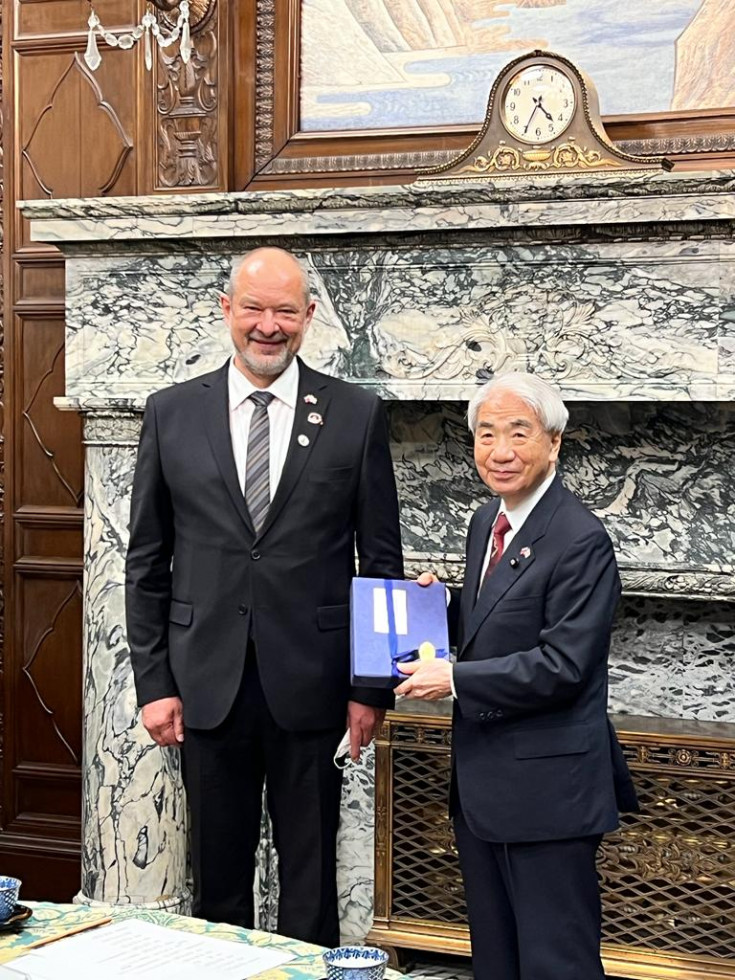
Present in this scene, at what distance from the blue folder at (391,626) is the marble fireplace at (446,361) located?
0.91 meters

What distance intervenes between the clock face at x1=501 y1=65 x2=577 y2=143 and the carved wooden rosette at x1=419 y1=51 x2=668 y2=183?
12mm

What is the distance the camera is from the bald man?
2.71 m

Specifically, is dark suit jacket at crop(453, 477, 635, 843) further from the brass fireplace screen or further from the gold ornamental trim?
the gold ornamental trim

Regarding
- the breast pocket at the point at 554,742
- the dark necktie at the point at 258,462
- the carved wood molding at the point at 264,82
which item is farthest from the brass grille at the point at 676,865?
the carved wood molding at the point at 264,82

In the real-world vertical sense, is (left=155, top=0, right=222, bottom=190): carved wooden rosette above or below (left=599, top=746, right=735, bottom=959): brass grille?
above

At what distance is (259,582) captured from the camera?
270 cm

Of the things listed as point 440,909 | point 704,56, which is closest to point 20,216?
point 704,56

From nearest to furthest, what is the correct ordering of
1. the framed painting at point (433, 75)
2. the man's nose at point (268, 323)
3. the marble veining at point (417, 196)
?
the man's nose at point (268, 323) → the marble veining at point (417, 196) → the framed painting at point (433, 75)

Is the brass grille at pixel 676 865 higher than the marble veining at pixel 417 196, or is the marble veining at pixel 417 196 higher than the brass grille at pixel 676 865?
the marble veining at pixel 417 196

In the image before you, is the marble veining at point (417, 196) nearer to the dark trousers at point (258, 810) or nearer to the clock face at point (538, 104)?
the clock face at point (538, 104)

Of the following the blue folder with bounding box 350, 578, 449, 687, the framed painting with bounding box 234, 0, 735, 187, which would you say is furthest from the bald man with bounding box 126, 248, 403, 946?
the framed painting with bounding box 234, 0, 735, 187

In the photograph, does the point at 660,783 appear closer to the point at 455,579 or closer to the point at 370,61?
the point at 455,579

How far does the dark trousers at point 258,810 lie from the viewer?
2.75 meters

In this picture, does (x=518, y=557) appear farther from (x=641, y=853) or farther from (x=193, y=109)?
(x=193, y=109)
